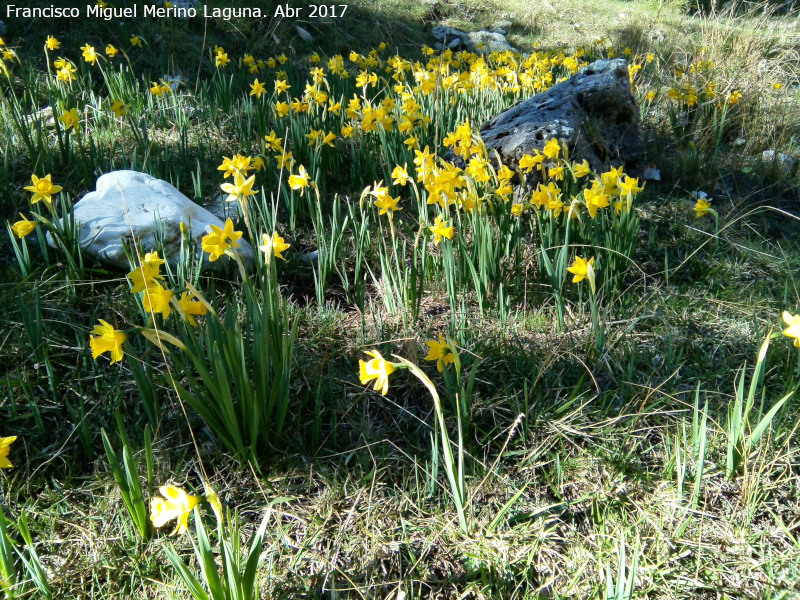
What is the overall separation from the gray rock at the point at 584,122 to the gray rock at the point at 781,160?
3.25ft

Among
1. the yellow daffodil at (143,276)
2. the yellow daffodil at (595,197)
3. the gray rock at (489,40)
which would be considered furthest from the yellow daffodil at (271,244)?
the gray rock at (489,40)

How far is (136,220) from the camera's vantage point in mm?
2617

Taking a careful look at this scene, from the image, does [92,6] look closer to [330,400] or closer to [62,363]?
[62,363]

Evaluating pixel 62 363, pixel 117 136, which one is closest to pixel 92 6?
pixel 117 136

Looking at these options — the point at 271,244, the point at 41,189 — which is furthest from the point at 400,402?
the point at 41,189

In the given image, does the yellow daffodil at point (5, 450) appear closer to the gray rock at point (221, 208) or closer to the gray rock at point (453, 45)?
the gray rock at point (221, 208)

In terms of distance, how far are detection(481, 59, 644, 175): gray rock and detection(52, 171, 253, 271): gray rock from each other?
168 cm

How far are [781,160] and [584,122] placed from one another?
1.65 metres

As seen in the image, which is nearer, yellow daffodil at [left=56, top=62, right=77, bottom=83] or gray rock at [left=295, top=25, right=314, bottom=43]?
yellow daffodil at [left=56, top=62, right=77, bottom=83]

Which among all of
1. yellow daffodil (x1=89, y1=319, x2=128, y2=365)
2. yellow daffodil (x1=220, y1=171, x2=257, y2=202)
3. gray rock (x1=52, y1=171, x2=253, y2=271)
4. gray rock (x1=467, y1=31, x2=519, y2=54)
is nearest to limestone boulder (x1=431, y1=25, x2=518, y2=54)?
gray rock (x1=467, y1=31, x2=519, y2=54)

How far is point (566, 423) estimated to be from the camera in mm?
1917

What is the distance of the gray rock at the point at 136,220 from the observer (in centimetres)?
257

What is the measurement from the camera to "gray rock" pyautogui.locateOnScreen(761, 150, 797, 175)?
4.14 m

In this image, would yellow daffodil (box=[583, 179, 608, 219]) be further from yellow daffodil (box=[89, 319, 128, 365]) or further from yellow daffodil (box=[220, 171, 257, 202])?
yellow daffodil (box=[89, 319, 128, 365])
